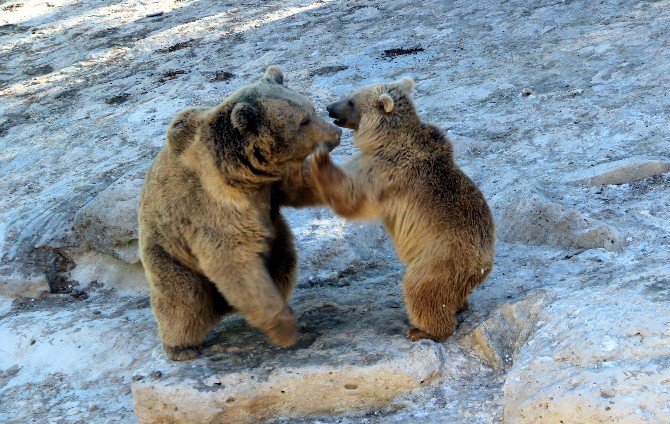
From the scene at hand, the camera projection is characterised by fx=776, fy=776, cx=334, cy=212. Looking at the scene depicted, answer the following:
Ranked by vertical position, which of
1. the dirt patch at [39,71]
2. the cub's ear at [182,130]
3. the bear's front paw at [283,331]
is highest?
the cub's ear at [182,130]

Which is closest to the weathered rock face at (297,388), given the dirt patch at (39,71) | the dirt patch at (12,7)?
the dirt patch at (39,71)

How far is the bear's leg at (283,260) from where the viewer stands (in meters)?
5.29

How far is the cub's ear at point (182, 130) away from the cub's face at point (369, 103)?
1.02 m

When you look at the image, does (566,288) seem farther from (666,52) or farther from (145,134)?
(145,134)

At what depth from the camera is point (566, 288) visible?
4.76m

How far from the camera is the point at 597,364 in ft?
12.5

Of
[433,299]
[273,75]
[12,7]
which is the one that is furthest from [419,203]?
[12,7]

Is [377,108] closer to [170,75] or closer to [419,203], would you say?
[419,203]

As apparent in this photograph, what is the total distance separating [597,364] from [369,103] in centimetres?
233

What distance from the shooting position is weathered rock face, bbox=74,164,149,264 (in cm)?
664

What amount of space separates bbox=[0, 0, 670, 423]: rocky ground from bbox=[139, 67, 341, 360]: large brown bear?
312 millimetres

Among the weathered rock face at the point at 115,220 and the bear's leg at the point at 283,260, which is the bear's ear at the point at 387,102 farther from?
the weathered rock face at the point at 115,220

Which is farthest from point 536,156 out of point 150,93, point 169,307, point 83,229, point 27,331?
point 150,93

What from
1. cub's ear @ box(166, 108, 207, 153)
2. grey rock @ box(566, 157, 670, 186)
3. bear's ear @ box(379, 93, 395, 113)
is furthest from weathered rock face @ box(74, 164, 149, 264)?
grey rock @ box(566, 157, 670, 186)
